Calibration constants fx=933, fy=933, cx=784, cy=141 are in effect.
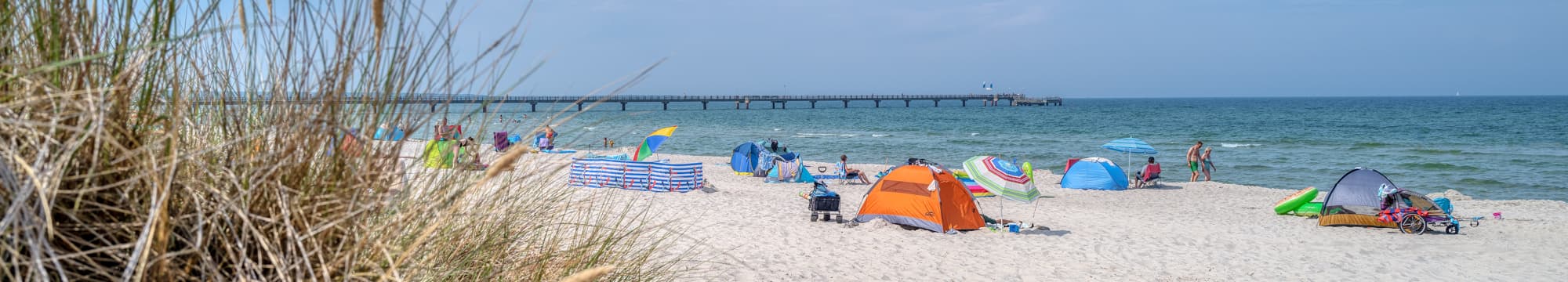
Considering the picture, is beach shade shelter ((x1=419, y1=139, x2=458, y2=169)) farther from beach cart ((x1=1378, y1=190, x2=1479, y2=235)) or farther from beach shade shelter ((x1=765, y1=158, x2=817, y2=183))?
beach shade shelter ((x1=765, y1=158, x2=817, y2=183))

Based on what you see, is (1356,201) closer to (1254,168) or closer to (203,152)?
(203,152)

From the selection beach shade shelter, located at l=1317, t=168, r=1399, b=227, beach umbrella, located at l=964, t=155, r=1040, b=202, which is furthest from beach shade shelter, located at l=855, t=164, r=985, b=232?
beach shade shelter, located at l=1317, t=168, r=1399, b=227

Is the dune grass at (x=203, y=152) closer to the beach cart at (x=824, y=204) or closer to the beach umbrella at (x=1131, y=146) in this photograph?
the beach cart at (x=824, y=204)

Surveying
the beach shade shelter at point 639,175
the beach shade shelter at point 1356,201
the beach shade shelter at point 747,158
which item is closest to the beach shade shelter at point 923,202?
the beach shade shelter at point 639,175

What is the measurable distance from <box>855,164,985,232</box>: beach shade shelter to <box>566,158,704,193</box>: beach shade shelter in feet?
12.4

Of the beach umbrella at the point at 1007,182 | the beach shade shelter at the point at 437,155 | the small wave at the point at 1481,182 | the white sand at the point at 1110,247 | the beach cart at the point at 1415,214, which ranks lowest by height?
the small wave at the point at 1481,182

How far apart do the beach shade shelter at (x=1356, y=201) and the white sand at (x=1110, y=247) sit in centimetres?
Result: 13

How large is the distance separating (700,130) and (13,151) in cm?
4445

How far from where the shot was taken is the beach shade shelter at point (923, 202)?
9555 mm

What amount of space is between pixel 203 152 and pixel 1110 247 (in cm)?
860

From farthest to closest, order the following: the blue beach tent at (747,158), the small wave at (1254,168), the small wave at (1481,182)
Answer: the small wave at (1254,168) → the small wave at (1481,182) → the blue beach tent at (747,158)

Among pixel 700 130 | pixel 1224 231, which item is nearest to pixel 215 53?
pixel 1224 231

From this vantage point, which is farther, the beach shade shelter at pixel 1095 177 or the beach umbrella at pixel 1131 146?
the beach umbrella at pixel 1131 146

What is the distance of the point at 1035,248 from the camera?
881 centimetres
